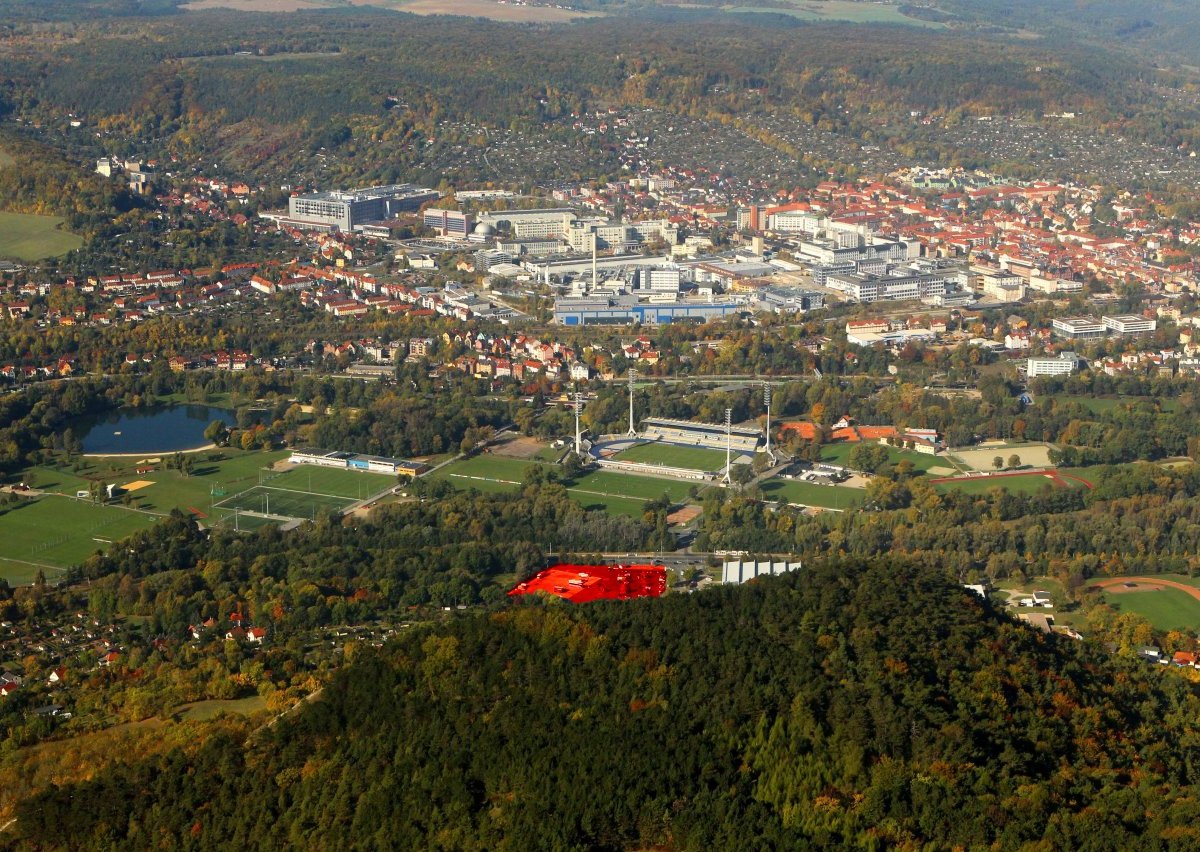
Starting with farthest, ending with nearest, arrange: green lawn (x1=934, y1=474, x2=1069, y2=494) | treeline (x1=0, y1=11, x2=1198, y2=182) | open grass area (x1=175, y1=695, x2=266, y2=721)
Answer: treeline (x1=0, y1=11, x2=1198, y2=182)
green lawn (x1=934, y1=474, x2=1069, y2=494)
open grass area (x1=175, y1=695, x2=266, y2=721)

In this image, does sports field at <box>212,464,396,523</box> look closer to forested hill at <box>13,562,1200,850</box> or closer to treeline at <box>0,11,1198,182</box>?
forested hill at <box>13,562,1200,850</box>

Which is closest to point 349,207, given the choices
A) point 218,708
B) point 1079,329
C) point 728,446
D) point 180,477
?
point 1079,329

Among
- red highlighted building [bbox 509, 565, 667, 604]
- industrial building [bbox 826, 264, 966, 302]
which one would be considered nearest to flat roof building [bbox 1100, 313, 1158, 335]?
industrial building [bbox 826, 264, 966, 302]

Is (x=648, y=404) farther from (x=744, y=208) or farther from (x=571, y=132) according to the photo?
(x=571, y=132)

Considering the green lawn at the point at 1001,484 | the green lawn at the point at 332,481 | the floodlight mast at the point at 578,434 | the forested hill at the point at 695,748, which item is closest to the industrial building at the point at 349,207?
the floodlight mast at the point at 578,434

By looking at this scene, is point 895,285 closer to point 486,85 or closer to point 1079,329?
point 1079,329
